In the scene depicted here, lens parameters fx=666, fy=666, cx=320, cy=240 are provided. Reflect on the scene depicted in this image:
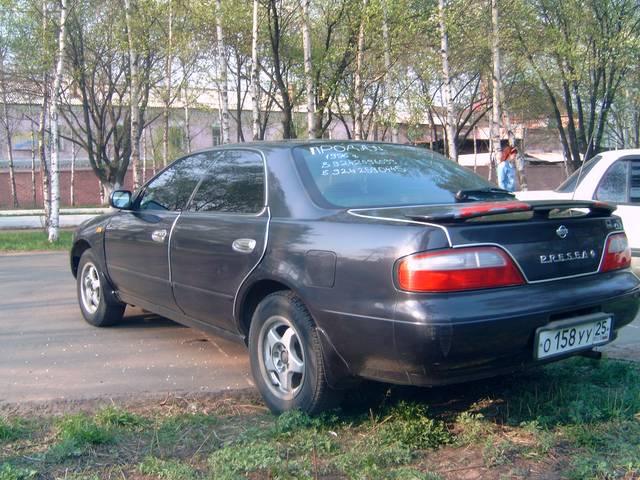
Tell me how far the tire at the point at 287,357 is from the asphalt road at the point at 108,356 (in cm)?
59

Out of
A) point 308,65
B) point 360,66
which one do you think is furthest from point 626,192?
point 360,66

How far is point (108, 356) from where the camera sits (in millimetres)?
5238

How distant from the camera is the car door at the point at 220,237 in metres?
4.14

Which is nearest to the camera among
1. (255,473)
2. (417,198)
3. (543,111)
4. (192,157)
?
(255,473)

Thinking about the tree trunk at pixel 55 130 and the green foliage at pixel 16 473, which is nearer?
the green foliage at pixel 16 473

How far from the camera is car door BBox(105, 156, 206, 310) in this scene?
16.4 feet

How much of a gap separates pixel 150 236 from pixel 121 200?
0.60 metres

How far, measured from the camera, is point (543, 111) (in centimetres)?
2852

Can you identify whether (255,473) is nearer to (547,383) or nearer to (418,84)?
(547,383)

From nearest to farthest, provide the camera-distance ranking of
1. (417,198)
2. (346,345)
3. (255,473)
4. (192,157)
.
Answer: (255,473) → (346,345) → (417,198) → (192,157)

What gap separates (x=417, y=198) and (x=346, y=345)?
114cm

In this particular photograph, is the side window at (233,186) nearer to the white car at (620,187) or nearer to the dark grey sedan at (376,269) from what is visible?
the dark grey sedan at (376,269)

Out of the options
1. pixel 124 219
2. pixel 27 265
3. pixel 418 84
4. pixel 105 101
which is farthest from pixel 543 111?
pixel 124 219

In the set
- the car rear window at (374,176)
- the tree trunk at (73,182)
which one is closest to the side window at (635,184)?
the car rear window at (374,176)
